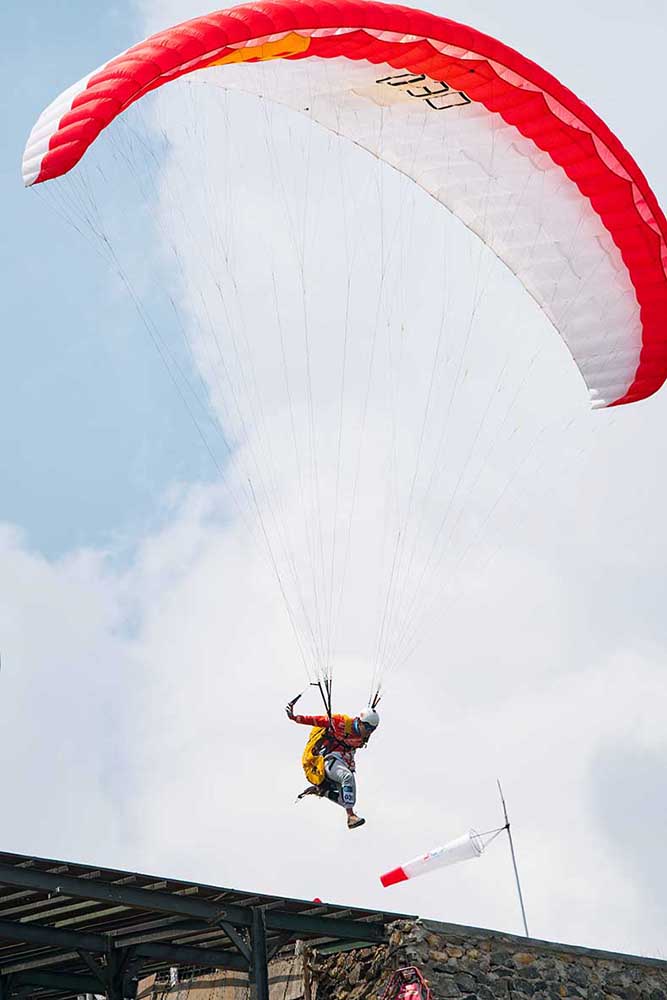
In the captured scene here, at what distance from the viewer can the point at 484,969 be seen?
16078 millimetres

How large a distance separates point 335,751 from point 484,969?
7.53ft

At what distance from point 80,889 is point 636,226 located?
762cm

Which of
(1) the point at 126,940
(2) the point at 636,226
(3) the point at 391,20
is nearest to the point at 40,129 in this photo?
(3) the point at 391,20

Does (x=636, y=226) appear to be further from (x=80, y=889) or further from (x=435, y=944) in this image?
(x=80, y=889)

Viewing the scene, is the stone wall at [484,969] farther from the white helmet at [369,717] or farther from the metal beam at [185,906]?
the white helmet at [369,717]

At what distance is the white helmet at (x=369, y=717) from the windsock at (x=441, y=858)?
1.25m

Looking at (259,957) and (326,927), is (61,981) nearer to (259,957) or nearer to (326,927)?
(259,957)

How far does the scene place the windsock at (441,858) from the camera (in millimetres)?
16062

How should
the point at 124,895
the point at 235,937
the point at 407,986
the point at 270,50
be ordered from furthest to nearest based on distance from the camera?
the point at 407,986, the point at 270,50, the point at 235,937, the point at 124,895

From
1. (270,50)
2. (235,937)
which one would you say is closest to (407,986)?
(235,937)

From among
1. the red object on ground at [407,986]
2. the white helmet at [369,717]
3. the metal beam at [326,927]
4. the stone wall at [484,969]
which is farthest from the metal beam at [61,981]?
the white helmet at [369,717]

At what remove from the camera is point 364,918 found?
16000 millimetres

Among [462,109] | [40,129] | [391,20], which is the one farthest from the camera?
[462,109]

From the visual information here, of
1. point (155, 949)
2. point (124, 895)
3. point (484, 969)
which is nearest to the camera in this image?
point (124, 895)
